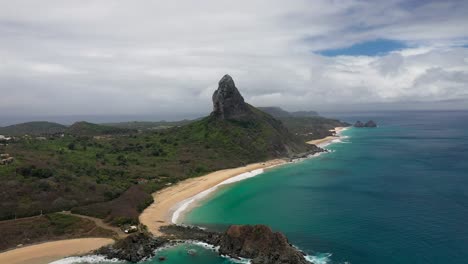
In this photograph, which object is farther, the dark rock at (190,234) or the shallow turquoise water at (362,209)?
the dark rock at (190,234)

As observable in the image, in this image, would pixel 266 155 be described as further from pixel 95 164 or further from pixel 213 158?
pixel 95 164

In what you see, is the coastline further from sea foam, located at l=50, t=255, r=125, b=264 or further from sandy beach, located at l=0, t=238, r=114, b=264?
sea foam, located at l=50, t=255, r=125, b=264

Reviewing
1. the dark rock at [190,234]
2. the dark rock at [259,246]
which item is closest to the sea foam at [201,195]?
the dark rock at [190,234]

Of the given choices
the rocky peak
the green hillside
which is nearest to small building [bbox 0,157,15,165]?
the green hillside

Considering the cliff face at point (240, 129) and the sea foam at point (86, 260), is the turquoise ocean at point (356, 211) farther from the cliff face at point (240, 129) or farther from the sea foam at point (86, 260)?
the cliff face at point (240, 129)

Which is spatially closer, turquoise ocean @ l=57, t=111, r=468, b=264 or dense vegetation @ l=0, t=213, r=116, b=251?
turquoise ocean @ l=57, t=111, r=468, b=264

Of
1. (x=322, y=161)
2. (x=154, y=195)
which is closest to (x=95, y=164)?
(x=154, y=195)

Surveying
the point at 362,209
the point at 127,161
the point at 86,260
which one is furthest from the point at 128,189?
the point at 362,209
